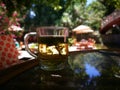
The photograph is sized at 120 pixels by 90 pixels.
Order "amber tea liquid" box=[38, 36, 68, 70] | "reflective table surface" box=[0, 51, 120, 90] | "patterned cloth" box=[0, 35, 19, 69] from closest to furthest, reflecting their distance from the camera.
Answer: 1. "reflective table surface" box=[0, 51, 120, 90]
2. "amber tea liquid" box=[38, 36, 68, 70]
3. "patterned cloth" box=[0, 35, 19, 69]

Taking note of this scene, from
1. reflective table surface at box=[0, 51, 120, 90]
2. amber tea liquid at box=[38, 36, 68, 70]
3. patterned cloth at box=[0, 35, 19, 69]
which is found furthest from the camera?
patterned cloth at box=[0, 35, 19, 69]

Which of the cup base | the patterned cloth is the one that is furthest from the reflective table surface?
the patterned cloth

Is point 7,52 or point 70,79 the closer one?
point 70,79

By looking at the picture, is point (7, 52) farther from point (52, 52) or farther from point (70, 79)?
point (70, 79)

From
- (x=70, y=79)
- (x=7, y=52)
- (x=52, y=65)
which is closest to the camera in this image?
(x=70, y=79)

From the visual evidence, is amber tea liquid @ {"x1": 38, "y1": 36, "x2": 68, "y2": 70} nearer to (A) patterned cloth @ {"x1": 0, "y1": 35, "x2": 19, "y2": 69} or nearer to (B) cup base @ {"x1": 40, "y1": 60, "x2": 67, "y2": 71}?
(B) cup base @ {"x1": 40, "y1": 60, "x2": 67, "y2": 71}

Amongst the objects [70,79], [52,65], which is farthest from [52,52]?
[70,79]

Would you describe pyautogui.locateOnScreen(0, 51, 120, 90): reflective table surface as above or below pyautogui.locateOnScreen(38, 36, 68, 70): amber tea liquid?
below

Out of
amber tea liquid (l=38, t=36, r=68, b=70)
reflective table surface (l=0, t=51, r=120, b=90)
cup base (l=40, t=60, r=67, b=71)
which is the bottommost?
reflective table surface (l=0, t=51, r=120, b=90)

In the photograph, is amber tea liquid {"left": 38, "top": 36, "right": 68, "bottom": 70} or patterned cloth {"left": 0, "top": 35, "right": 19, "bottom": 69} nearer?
amber tea liquid {"left": 38, "top": 36, "right": 68, "bottom": 70}

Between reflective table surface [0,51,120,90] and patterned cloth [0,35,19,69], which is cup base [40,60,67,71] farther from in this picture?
patterned cloth [0,35,19,69]

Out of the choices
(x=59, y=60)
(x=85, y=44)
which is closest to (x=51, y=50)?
(x=59, y=60)

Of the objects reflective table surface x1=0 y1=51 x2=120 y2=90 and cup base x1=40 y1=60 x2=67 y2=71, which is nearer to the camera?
reflective table surface x1=0 y1=51 x2=120 y2=90

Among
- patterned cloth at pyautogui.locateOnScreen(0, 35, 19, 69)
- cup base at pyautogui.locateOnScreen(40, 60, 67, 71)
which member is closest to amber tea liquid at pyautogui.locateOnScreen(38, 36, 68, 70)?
cup base at pyautogui.locateOnScreen(40, 60, 67, 71)
